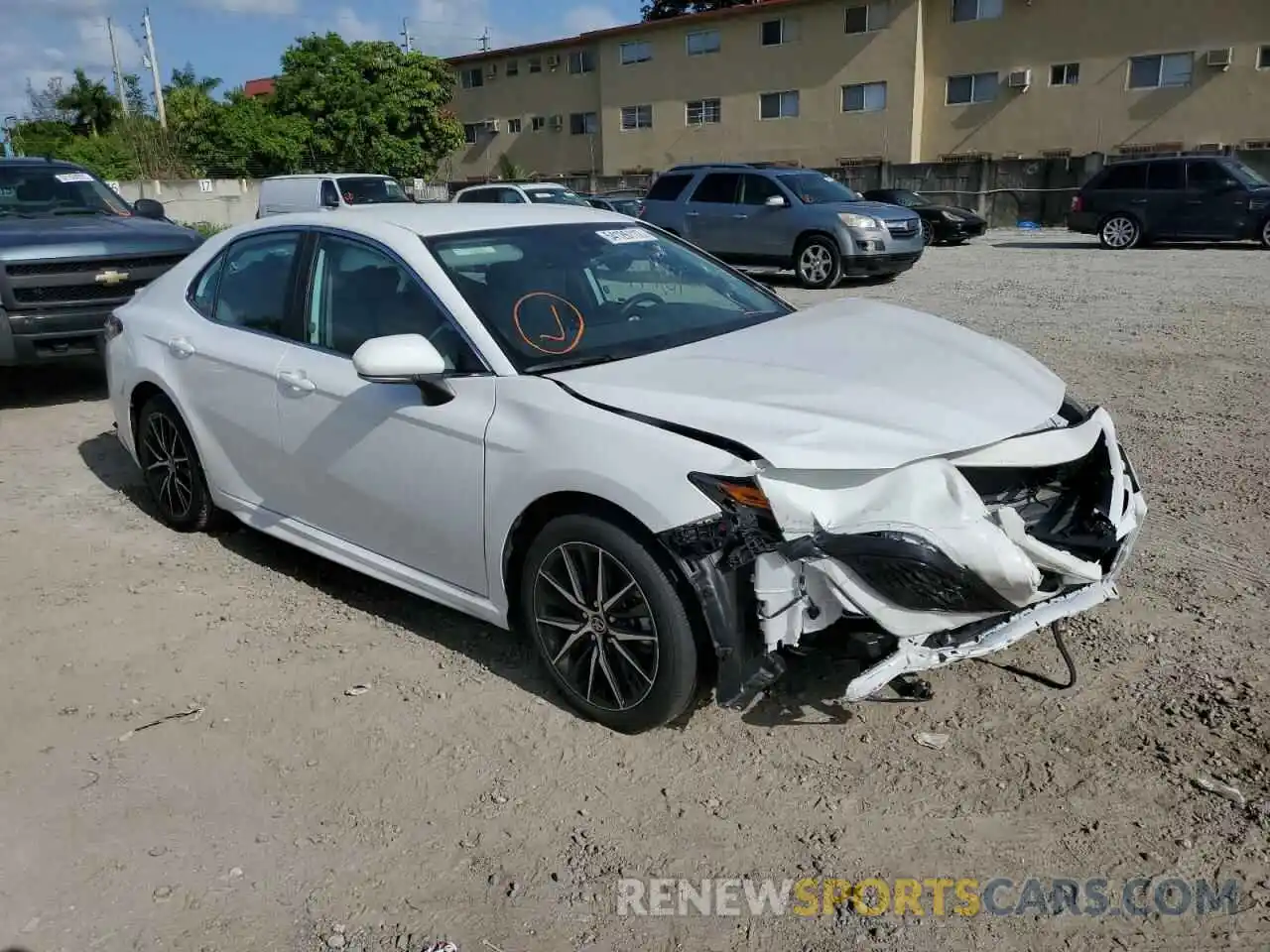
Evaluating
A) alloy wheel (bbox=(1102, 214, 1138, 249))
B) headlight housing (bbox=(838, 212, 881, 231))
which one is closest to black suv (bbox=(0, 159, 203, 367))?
headlight housing (bbox=(838, 212, 881, 231))

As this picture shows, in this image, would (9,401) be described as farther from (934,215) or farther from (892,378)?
(934,215)

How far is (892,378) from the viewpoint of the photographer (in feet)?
11.0

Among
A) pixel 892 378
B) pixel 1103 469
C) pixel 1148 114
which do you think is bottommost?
pixel 1103 469

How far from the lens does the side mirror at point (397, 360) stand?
337 centimetres

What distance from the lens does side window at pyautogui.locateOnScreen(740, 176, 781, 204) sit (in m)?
15.4

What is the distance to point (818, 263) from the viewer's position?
14.8 meters

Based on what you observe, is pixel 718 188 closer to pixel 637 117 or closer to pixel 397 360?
pixel 397 360

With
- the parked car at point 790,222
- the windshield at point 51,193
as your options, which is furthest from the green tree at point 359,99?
the windshield at point 51,193

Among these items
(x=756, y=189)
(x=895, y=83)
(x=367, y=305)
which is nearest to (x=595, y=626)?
(x=367, y=305)

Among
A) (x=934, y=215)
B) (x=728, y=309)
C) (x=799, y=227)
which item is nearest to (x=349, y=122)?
(x=934, y=215)

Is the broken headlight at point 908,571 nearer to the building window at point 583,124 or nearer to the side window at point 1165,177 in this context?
the side window at point 1165,177

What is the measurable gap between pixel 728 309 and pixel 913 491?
1.63 metres

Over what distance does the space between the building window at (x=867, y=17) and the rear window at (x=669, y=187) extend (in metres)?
22.1

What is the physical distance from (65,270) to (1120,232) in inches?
746
